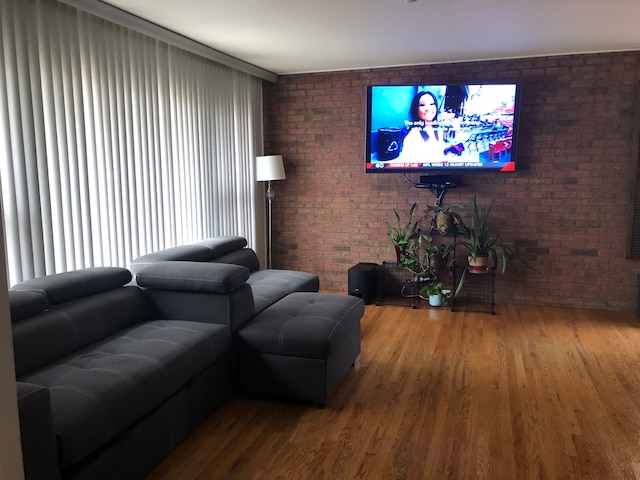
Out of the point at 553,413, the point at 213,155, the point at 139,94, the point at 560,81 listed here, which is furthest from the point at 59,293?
the point at 560,81

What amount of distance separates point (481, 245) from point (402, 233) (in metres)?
0.83

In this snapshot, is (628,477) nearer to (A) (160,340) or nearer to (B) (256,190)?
(A) (160,340)

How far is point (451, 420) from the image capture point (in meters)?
2.80

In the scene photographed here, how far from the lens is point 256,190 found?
575cm

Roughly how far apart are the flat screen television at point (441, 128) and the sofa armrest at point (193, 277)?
263cm

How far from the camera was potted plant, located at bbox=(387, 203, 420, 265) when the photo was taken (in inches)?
205

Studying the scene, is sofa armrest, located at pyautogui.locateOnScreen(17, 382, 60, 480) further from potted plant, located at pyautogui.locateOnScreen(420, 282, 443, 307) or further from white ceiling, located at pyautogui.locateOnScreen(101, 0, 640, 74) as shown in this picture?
potted plant, located at pyautogui.locateOnScreen(420, 282, 443, 307)

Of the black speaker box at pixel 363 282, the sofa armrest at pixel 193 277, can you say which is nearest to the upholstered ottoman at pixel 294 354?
the sofa armrest at pixel 193 277

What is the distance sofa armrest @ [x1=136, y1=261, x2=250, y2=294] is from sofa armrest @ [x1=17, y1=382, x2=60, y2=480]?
4.26 ft

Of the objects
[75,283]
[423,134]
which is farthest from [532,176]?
[75,283]

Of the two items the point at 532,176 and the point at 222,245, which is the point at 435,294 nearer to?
the point at 532,176

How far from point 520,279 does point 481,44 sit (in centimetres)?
232

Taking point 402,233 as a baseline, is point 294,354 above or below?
below

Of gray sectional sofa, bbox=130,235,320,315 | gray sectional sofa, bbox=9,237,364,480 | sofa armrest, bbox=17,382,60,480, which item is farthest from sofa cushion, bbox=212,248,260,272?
sofa armrest, bbox=17,382,60,480
